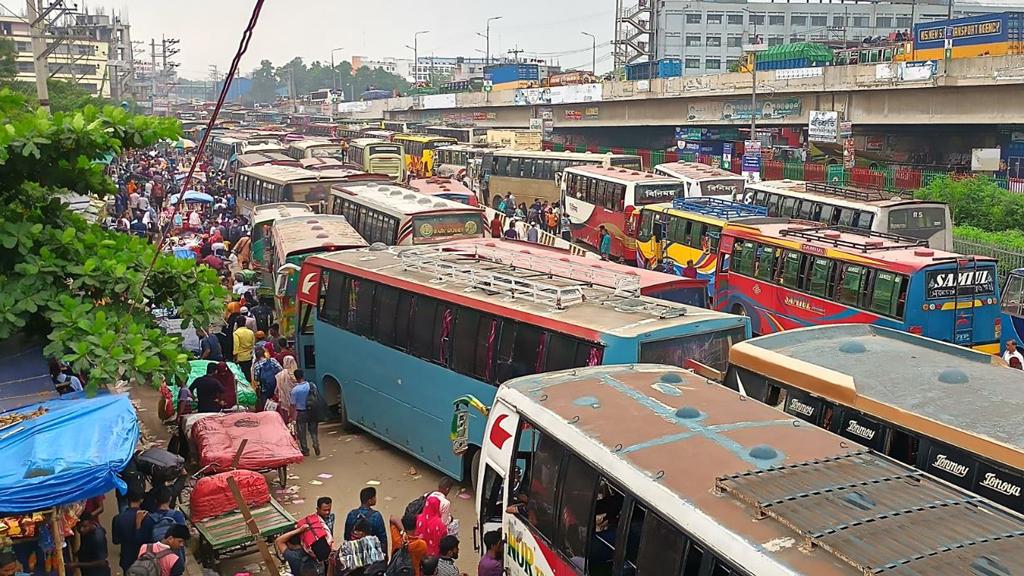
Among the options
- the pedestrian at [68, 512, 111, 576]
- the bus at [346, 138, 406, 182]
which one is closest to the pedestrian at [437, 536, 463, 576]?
the pedestrian at [68, 512, 111, 576]

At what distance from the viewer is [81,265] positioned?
28.8 ft

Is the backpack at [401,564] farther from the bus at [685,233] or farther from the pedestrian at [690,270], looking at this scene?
the pedestrian at [690,270]

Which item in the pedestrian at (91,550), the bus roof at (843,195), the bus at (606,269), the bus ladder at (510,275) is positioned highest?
the bus roof at (843,195)

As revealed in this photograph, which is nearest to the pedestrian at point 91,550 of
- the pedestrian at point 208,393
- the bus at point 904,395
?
the pedestrian at point 208,393

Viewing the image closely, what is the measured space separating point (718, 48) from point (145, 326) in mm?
106766

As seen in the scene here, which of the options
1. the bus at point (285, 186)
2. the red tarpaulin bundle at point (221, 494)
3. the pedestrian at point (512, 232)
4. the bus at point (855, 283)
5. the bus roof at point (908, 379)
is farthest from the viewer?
the bus at point (285, 186)

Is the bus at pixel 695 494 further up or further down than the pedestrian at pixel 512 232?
further up

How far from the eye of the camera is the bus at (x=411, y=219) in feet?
72.9

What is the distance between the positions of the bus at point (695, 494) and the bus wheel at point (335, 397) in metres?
6.93

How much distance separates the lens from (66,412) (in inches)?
313

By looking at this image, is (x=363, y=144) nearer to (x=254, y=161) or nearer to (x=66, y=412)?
(x=254, y=161)

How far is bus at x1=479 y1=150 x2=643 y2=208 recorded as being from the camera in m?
37.6

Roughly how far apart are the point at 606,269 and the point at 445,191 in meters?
15.1

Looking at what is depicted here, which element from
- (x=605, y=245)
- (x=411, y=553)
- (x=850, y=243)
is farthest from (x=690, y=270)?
(x=411, y=553)
